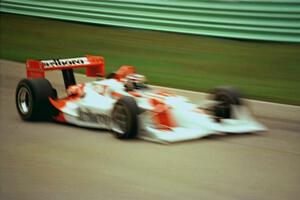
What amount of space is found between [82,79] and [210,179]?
5.42 m

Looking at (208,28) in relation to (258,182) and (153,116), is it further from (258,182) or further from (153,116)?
(258,182)

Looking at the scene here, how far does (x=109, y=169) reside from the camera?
6.43 metres

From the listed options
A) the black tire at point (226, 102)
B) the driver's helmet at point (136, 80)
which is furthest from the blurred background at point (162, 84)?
the driver's helmet at point (136, 80)

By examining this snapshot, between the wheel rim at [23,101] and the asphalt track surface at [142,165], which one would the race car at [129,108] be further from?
the asphalt track surface at [142,165]

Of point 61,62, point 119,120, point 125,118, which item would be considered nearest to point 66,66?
point 61,62

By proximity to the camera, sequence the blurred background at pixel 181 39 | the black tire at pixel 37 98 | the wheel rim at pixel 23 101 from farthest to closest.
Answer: the blurred background at pixel 181 39, the wheel rim at pixel 23 101, the black tire at pixel 37 98

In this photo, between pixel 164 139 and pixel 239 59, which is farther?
pixel 239 59

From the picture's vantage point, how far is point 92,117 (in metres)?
7.77

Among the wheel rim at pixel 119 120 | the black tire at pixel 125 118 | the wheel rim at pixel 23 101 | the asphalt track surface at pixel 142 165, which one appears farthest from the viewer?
the wheel rim at pixel 23 101

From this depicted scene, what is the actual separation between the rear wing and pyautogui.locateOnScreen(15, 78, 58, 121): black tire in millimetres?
312

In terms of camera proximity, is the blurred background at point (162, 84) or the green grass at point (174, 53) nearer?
the blurred background at point (162, 84)

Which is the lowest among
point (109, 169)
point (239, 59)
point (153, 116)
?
point (109, 169)

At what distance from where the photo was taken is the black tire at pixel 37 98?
8102 millimetres

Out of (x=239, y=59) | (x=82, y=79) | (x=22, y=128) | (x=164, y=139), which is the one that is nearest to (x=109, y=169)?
(x=164, y=139)
